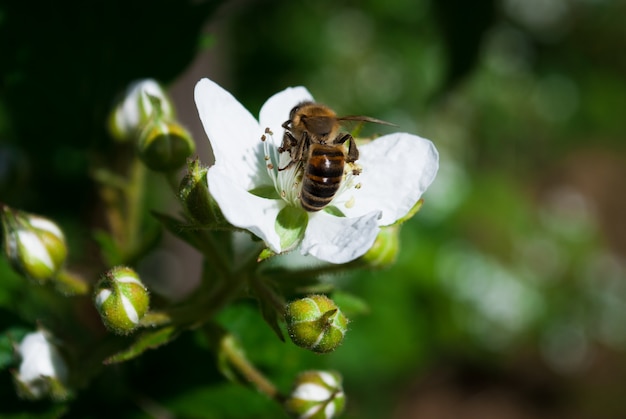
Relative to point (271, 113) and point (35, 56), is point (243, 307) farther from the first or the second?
point (35, 56)

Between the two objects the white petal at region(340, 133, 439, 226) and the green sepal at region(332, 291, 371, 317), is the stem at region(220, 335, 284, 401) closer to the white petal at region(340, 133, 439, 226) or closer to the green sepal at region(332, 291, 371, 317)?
the green sepal at region(332, 291, 371, 317)

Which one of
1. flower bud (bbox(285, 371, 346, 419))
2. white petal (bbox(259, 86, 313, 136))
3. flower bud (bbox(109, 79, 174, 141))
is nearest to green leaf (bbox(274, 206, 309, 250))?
white petal (bbox(259, 86, 313, 136))

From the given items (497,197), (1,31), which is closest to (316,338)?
(1,31)

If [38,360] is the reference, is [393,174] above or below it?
above

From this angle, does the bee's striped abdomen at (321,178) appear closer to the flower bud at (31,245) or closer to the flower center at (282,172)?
the flower center at (282,172)

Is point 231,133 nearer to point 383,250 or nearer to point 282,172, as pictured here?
point 282,172

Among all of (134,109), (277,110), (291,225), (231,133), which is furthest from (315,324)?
(134,109)
